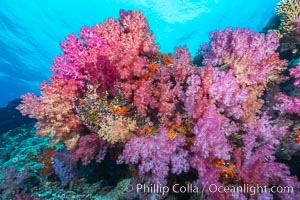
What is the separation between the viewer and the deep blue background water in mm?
21750

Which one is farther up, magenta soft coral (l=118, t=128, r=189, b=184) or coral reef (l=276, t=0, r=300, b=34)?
coral reef (l=276, t=0, r=300, b=34)

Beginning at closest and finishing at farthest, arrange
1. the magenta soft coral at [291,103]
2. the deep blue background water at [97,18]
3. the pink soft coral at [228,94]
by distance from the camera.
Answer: the pink soft coral at [228,94]
the magenta soft coral at [291,103]
the deep blue background water at [97,18]

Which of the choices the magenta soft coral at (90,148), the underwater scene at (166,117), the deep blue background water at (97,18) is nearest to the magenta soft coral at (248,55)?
the underwater scene at (166,117)

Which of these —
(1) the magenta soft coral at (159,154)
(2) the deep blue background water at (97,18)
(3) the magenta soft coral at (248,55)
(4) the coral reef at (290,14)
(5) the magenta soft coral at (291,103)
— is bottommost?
(1) the magenta soft coral at (159,154)

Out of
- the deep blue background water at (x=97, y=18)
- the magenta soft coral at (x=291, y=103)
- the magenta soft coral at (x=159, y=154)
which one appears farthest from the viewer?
the deep blue background water at (x=97, y=18)

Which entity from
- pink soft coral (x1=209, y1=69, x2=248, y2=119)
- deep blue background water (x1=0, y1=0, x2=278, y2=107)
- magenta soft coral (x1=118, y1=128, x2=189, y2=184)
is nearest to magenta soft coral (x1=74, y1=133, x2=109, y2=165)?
magenta soft coral (x1=118, y1=128, x2=189, y2=184)

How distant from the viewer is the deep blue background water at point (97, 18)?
21750mm

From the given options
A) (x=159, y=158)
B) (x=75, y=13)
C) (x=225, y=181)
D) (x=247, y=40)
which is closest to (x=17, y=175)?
(x=159, y=158)

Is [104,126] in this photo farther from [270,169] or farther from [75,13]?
[75,13]

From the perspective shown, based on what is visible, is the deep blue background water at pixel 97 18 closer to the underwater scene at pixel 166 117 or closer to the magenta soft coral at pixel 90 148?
the underwater scene at pixel 166 117

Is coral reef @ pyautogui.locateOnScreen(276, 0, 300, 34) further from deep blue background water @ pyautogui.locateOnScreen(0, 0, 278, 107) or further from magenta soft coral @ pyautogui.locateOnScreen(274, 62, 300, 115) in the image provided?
deep blue background water @ pyautogui.locateOnScreen(0, 0, 278, 107)

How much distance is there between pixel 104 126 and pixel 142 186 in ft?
4.04

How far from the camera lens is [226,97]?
354 cm

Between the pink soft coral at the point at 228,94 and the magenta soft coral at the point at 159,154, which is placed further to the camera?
the pink soft coral at the point at 228,94
